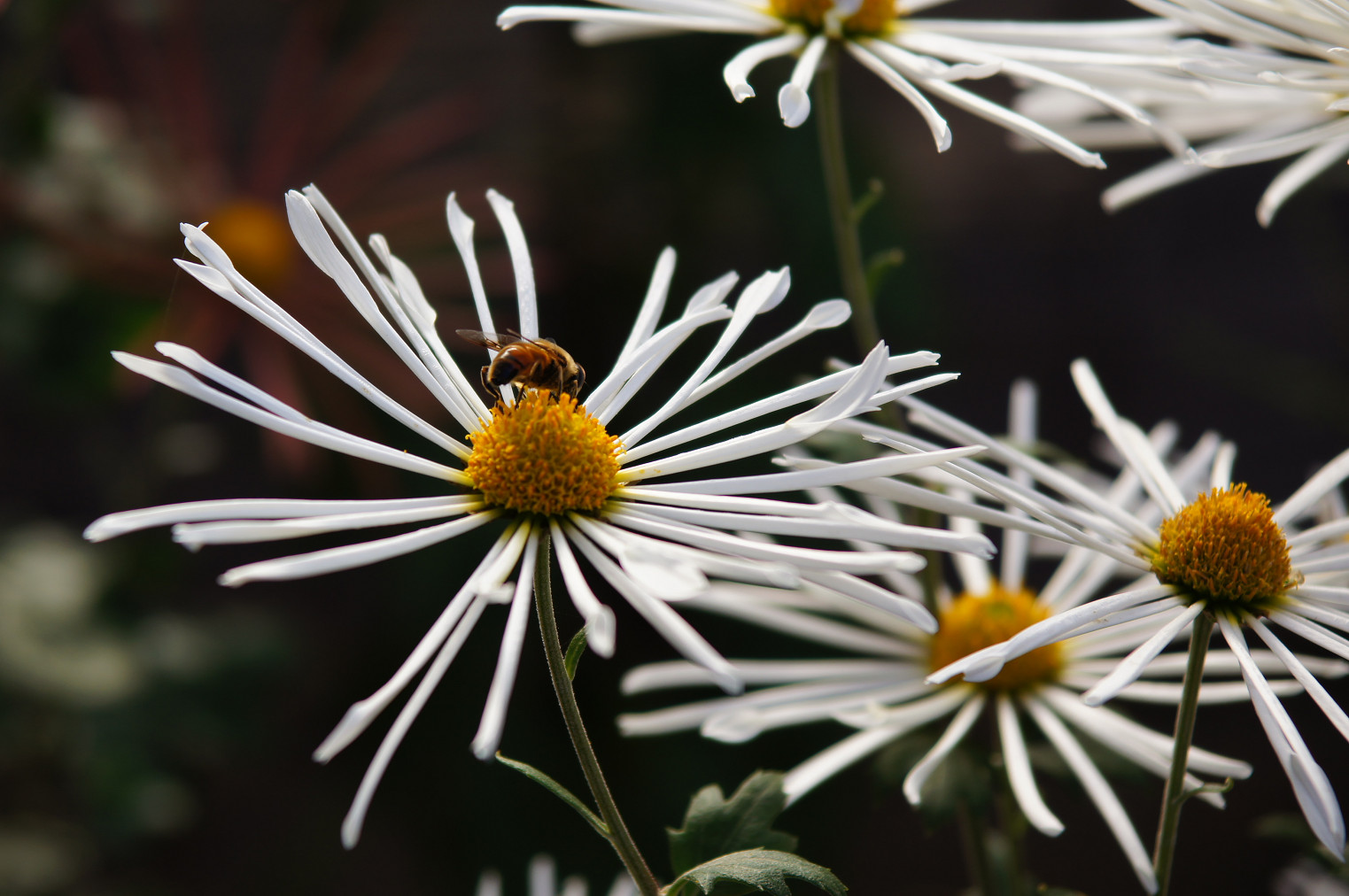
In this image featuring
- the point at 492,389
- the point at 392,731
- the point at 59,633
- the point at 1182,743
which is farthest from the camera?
the point at 59,633

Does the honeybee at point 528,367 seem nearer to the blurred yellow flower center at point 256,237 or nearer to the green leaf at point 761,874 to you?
the green leaf at point 761,874

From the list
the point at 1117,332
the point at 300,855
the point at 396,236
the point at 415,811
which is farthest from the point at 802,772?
the point at 1117,332

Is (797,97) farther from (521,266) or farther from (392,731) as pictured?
(392,731)

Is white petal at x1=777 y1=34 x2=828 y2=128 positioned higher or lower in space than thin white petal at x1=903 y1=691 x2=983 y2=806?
higher

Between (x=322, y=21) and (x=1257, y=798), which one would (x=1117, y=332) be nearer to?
(x=1257, y=798)

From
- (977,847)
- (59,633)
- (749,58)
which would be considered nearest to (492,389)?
(749,58)

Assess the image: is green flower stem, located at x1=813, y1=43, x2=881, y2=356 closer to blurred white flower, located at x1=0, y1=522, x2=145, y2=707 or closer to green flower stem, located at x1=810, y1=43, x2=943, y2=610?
green flower stem, located at x1=810, y1=43, x2=943, y2=610

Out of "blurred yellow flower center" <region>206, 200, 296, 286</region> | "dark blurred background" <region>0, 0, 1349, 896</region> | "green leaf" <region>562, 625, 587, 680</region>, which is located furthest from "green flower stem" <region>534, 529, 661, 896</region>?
"blurred yellow flower center" <region>206, 200, 296, 286</region>
